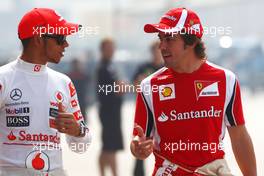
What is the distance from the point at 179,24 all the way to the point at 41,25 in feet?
2.87

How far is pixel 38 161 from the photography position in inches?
211

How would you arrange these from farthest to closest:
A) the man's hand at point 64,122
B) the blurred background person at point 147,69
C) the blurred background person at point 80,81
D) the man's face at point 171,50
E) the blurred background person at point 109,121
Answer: the blurred background person at point 80,81
the blurred background person at point 109,121
the blurred background person at point 147,69
the man's face at point 171,50
the man's hand at point 64,122

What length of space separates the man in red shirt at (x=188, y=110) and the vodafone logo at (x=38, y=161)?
21.7 inches

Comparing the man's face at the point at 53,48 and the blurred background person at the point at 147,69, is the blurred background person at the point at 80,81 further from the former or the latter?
the man's face at the point at 53,48

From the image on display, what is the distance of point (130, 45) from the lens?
1389 inches

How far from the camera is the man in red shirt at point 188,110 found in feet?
17.6

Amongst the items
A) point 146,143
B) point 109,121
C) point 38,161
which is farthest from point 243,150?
point 109,121

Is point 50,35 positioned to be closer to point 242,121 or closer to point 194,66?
point 194,66

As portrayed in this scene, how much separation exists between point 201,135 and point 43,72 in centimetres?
107

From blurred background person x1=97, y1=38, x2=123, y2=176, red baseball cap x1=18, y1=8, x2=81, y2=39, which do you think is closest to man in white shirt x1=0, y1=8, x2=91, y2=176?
red baseball cap x1=18, y1=8, x2=81, y2=39

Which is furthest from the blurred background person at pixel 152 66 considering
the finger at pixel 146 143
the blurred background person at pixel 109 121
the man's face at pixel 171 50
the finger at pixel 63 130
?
the finger at pixel 146 143

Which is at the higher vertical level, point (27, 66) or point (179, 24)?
point (179, 24)

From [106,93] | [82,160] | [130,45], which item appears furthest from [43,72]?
[130,45]

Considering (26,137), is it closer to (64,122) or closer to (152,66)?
(64,122)
